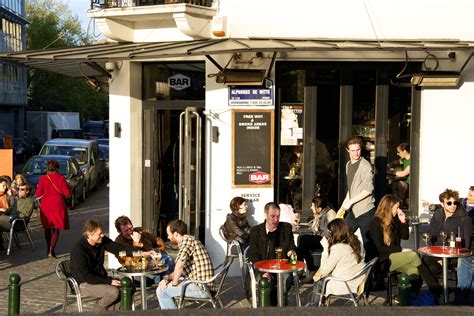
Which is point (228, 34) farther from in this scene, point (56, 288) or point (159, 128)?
point (56, 288)

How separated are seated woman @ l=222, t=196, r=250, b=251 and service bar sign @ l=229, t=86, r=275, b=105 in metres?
1.46

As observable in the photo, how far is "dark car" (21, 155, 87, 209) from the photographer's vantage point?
83.1 feet

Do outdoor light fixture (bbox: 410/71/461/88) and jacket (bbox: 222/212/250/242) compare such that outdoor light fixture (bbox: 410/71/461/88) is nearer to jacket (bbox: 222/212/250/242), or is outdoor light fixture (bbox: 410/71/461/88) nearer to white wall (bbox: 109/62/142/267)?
jacket (bbox: 222/212/250/242)

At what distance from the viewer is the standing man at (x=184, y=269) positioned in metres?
10.5

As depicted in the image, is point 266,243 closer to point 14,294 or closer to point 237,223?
Result: point 237,223

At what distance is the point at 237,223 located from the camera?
13547 mm

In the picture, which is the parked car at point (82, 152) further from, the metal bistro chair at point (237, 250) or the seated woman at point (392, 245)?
the seated woman at point (392, 245)

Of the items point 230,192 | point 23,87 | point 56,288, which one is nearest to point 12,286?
point 56,288

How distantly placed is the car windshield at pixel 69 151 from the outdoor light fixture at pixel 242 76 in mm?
16131

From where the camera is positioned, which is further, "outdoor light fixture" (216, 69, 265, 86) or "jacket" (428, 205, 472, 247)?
"outdoor light fixture" (216, 69, 265, 86)

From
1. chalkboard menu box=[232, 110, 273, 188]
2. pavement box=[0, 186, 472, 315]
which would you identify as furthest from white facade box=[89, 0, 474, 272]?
pavement box=[0, 186, 472, 315]

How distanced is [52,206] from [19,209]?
1060mm

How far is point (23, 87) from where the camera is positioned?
77812 millimetres

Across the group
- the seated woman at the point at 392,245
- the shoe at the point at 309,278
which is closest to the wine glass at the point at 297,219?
the shoe at the point at 309,278
